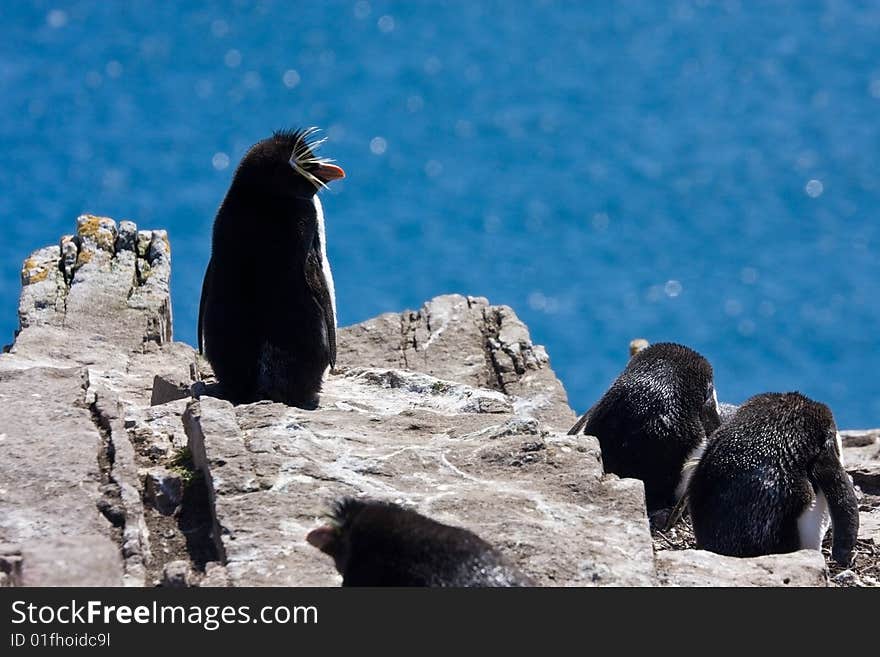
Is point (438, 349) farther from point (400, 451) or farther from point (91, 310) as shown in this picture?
point (400, 451)

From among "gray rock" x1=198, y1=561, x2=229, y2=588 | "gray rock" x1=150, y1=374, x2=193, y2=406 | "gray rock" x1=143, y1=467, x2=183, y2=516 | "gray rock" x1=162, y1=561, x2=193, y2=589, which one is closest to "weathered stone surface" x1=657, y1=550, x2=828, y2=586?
"gray rock" x1=198, y1=561, x2=229, y2=588

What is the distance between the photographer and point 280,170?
5.79 meters

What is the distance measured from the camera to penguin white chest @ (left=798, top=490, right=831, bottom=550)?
482 centimetres

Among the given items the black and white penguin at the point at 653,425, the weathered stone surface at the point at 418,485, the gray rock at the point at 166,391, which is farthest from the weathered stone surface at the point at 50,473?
the black and white penguin at the point at 653,425

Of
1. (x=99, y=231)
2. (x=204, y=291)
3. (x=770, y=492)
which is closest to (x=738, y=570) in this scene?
(x=770, y=492)

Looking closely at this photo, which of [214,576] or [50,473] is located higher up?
[50,473]

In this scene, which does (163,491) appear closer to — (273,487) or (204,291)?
(273,487)

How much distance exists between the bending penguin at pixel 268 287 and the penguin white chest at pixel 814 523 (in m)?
2.20

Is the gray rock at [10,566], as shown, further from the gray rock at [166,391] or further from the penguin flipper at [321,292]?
the penguin flipper at [321,292]

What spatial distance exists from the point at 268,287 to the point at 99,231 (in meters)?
2.26

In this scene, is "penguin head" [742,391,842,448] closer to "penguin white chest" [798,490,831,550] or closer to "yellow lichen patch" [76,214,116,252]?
"penguin white chest" [798,490,831,550]

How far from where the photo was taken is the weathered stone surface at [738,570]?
11.8 feet

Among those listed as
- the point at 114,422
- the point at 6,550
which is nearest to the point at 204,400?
the point at 114,422

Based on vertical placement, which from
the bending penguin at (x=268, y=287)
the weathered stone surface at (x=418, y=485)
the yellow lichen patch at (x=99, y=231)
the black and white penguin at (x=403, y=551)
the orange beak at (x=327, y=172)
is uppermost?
the yellow lichen patch at (x=99, y=231)
